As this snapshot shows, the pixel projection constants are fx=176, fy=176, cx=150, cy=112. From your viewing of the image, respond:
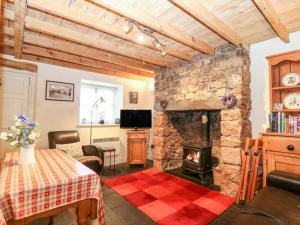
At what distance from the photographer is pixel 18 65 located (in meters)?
3.36

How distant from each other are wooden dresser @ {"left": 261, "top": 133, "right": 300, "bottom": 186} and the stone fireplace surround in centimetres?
38

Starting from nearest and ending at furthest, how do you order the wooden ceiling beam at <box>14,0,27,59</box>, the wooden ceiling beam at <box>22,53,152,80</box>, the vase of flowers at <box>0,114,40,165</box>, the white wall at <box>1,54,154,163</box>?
the vase of flowers at <box>0,114,40,165</box>
the wooden ceiling beam at <box>14,0,27,59</box>
the wooden ceiling beam at <box>22,53,152,80</box>
the white wall at <box>1,54,154,163</box>

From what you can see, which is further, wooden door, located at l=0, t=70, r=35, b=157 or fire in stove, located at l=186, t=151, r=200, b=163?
fire in stove, located at l=186, t=151, r=200, b=163

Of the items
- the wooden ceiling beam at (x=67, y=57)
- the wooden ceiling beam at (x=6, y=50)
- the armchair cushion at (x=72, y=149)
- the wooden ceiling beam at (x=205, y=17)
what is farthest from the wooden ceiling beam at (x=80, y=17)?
the armchair cushion at (x=72, y=149)

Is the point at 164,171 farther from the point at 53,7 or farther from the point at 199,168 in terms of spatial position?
the point at 53,7

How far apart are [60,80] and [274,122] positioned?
4022mm

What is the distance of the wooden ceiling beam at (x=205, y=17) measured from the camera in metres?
1.77

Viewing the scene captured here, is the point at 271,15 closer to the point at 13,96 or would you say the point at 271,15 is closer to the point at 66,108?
the point at 66,108

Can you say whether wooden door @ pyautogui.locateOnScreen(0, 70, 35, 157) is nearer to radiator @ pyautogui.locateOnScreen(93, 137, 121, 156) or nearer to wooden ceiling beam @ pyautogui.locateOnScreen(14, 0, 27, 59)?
wooden ceiling beam @ pyautogui.locateOnScreen(14, 0, 27, 59)

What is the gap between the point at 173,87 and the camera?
12.6ft

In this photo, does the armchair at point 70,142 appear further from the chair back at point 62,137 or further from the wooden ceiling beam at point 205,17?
the wooden ceiling beam at point 205,17

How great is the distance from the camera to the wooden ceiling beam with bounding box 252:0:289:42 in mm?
1778

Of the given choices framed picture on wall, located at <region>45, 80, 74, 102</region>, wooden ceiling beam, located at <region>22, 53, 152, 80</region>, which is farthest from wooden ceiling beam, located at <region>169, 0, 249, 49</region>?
framed picture on wall, located at <region>45, 80, 74, 102</region>

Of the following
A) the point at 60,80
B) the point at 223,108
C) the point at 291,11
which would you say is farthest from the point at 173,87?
the point at 60,80
